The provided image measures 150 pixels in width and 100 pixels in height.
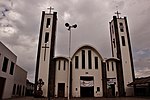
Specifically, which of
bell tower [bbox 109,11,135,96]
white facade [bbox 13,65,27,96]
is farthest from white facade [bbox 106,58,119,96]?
white facade [bbox 13,65,27,96]

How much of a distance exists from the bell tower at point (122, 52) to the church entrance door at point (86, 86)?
633 cm

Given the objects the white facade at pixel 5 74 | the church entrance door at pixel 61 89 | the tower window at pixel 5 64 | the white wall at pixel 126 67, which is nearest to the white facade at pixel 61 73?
the church entrance door at pixel 61 89

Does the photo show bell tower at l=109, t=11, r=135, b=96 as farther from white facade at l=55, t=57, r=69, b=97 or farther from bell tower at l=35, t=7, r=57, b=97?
bell tower at l=35, t=7, r=57, b=97

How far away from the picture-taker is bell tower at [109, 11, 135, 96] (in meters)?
36.9

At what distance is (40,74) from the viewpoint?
35.7 meters

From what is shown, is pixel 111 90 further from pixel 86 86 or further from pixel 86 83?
pixel 86 83

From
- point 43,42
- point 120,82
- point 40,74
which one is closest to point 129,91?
point 120,82

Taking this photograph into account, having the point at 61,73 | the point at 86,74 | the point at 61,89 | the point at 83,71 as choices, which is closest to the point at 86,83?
the point at 86,74

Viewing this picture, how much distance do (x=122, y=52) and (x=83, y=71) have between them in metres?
11.3

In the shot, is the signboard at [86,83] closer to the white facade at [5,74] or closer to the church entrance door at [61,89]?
the church entrance door at [61,89]

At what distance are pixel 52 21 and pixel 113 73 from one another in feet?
65.5

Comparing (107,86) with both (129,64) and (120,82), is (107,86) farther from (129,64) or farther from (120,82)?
(129,64)

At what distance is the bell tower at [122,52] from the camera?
36.9 metres

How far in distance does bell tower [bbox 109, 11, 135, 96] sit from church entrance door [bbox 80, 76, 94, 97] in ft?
20.8
